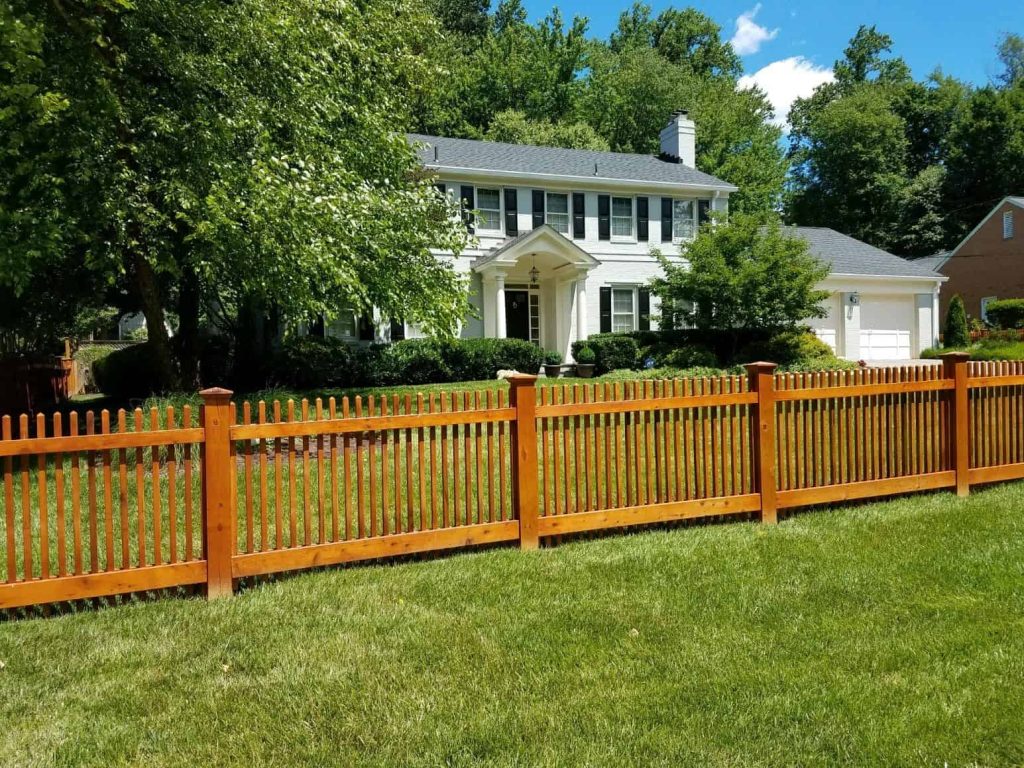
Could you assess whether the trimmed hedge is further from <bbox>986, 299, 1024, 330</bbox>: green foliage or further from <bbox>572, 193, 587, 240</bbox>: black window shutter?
<bbox>986, 299, 1024, 330</bbox>: green foliage

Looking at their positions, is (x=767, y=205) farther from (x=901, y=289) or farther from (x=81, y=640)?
(x=81, y=640)

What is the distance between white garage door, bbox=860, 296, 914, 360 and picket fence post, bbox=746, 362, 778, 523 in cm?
2045

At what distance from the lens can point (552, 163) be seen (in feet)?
76.8

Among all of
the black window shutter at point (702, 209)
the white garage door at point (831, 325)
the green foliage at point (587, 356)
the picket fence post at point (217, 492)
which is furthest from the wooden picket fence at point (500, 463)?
the black window shutter at point (702, 209)

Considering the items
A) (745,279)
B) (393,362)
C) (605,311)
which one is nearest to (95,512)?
(393,362)

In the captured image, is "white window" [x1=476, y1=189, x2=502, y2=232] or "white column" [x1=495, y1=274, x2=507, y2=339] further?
"white window" [x1=476, y1=189, x2=502, y2=232]

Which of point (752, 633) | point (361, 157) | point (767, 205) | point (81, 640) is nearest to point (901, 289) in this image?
point (767, 205)

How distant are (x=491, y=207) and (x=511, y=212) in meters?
0.64

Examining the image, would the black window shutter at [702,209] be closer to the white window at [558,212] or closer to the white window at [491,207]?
the white window at [558,212]

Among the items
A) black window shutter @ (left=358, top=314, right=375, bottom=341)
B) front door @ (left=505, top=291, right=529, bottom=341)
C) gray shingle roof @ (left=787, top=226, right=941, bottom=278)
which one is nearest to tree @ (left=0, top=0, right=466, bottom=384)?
black window shutter @ (left=358, top=314, right=375, bottom=341)

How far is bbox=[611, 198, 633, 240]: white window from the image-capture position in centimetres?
2333

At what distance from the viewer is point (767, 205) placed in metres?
37.9

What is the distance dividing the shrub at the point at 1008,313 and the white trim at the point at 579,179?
11561 millimetres

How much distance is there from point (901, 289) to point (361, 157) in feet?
67.2
